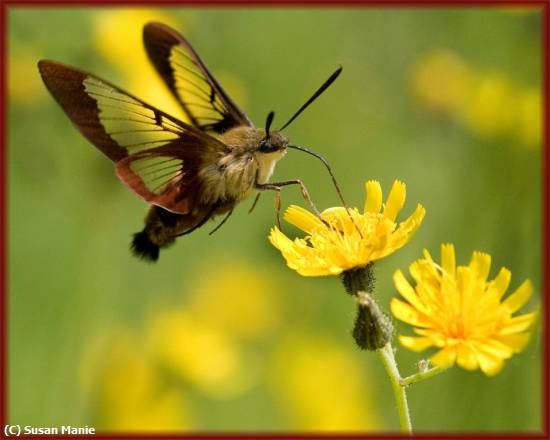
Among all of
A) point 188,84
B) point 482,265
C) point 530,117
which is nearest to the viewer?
point 482,265

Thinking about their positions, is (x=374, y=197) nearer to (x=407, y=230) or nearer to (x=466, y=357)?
(x=407, y=230)

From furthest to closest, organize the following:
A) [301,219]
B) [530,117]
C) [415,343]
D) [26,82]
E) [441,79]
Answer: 1. [441,79]
2. [26,82]
3. [530,117]
4. [301,219]
5. [415,343]

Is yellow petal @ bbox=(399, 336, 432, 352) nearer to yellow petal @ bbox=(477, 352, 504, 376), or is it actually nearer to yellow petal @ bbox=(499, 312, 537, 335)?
yellow petal @ bbox=(477, 352, 504, 376)

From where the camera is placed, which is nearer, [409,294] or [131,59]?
[409,294]

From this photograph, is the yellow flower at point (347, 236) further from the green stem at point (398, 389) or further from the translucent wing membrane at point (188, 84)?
the translucent wing membrane at point (188, 84)

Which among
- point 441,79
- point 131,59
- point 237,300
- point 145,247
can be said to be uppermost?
point 441,79

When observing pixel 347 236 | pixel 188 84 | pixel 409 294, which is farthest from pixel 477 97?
pixel 409 294
